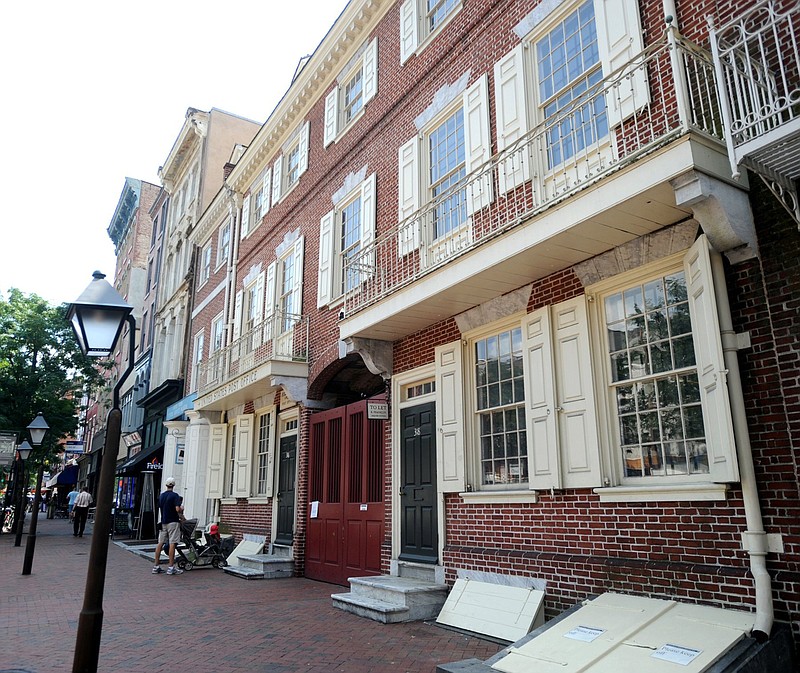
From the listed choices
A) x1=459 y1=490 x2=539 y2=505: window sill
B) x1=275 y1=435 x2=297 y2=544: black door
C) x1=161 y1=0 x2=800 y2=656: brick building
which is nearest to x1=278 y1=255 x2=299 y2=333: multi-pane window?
x1=161 y1=0 x2=800 y2=656: brick building

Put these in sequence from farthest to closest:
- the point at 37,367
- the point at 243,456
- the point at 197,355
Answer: the point at 37,367
the point at 197,355
the point at 243,456

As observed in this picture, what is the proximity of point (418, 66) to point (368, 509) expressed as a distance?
284 inches

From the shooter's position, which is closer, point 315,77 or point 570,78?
point 570,78

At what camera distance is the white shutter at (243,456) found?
586 inches

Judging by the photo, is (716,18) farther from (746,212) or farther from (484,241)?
(484,241)

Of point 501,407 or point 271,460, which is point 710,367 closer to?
point 501,407

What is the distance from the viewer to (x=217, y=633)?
23.1 feet

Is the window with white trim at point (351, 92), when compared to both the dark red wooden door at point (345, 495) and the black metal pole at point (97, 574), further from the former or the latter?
the black metal pole at point (97, 574)

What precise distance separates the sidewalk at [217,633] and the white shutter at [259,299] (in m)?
6.58

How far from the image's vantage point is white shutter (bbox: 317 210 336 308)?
40.2 feet

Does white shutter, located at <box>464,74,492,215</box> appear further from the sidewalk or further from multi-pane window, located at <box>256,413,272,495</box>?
multi-pane window, located at <box>256,413,272,495</box>

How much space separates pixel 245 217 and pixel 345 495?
10126mm

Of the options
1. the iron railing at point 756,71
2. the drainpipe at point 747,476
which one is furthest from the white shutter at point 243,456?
the iron railing at point 756,71

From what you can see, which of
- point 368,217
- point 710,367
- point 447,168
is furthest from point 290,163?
point 710,367
